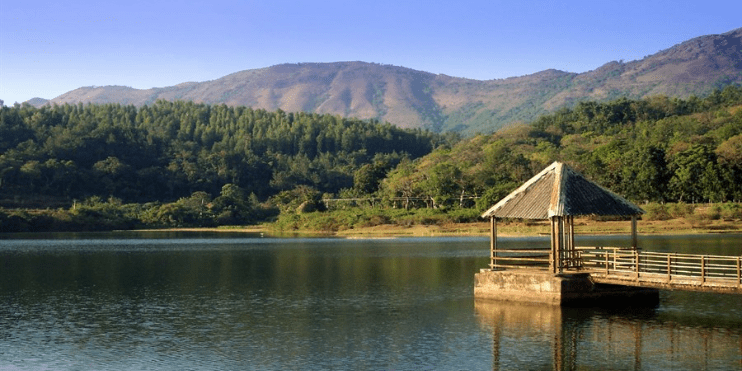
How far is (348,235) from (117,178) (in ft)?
222

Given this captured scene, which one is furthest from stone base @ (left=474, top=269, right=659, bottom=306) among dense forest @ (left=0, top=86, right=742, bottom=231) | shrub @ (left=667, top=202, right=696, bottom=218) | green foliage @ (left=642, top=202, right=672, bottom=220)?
dense forest @ (left=0, top=86, right=742, bottom=231)

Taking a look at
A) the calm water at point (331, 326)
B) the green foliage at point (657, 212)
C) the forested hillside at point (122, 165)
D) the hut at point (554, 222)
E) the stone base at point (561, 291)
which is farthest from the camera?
the forested hillside at point (122, 165)

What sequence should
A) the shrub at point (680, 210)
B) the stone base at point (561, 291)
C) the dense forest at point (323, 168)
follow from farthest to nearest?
1. the dense forest at point (323, 168)
2. the shrub at point (680, 210)
3. the stone base at point (561, 291)

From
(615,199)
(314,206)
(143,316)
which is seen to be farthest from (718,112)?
(143,316)

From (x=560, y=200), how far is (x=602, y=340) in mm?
7731

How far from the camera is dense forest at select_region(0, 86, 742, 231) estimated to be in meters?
95.2

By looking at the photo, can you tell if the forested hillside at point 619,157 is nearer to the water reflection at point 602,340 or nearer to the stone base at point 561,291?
the stone base at point 561,291

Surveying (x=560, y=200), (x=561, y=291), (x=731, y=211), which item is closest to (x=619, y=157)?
(x=731, y=211)

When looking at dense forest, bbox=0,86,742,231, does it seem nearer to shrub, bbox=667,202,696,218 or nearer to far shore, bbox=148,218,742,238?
shrub, bbox=667,202,696,218

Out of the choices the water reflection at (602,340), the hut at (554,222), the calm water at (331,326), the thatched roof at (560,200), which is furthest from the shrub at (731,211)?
the water reflection at (602,340)

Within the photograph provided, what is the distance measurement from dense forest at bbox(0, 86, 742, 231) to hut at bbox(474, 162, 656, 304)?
61493 mm

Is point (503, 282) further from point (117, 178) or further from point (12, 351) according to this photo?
point (117, 178)

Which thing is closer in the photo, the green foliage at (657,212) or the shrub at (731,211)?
the shrub at (731,211)

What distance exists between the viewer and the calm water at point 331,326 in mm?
23172
